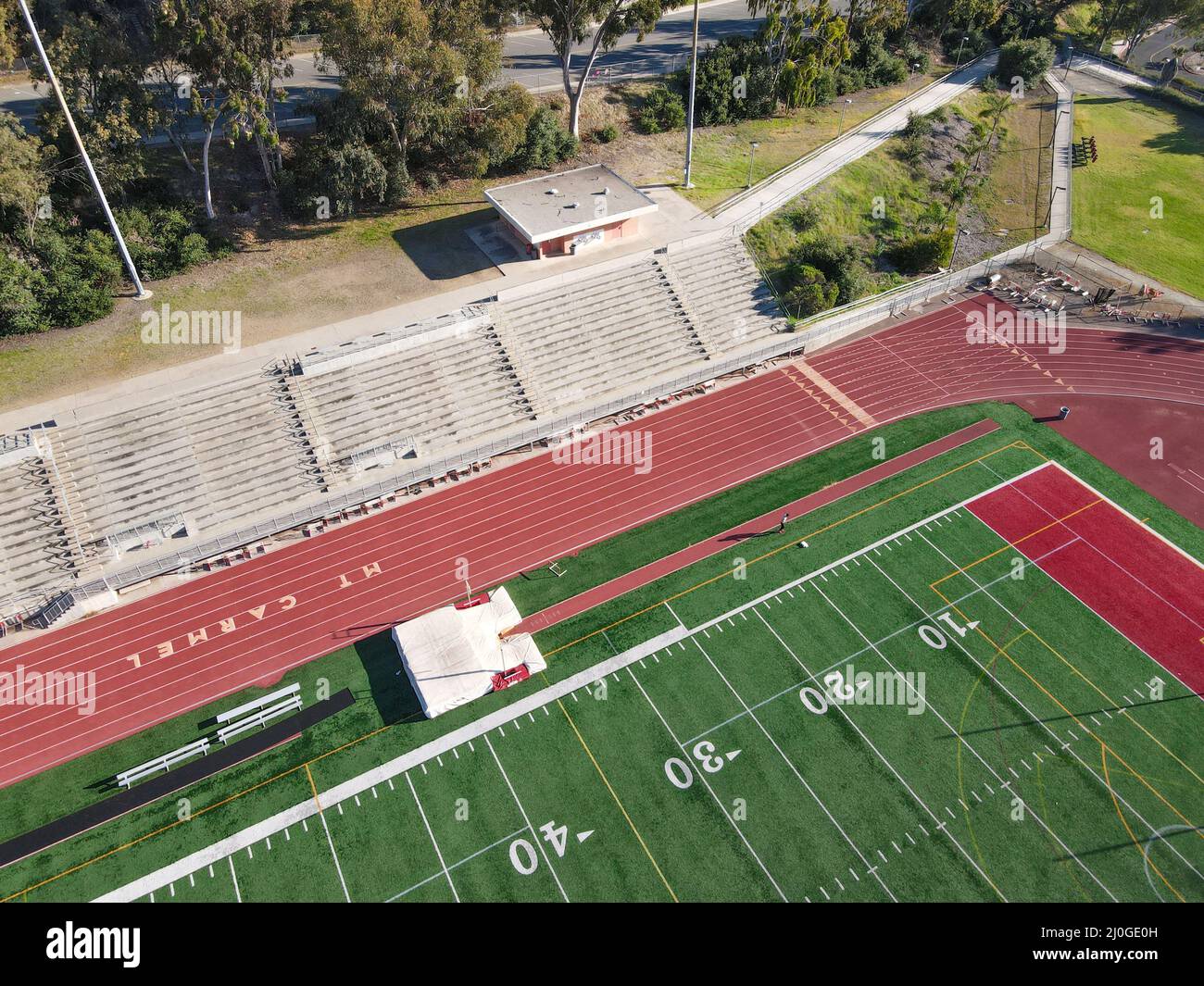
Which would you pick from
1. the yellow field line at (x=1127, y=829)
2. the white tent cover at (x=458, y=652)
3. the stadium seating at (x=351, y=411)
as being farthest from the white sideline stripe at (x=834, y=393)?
the white tent cover at (x=458, y=652)

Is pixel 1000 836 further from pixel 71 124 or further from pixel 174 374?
pixel 71 124

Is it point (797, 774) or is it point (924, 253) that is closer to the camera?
point (797, 774)

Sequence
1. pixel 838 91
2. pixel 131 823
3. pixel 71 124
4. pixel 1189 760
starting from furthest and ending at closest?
pixel 838 91, pixel 71 124, pixel 1189 760, pixel 131 823

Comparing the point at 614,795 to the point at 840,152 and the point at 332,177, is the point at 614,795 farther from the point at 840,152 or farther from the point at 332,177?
the point at 840,152

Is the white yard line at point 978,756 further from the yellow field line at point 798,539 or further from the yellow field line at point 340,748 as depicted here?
the yellow field line at point 340,748

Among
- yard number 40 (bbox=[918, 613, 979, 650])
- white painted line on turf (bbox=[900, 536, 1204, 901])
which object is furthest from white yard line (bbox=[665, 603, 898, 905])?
yard number 40 (bbox=[918, 613, 979, 650])

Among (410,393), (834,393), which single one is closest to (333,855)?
(410,393)

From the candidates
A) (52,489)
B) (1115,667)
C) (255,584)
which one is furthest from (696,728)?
(52,489)

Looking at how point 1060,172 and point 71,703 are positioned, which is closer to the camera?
point 71,703
